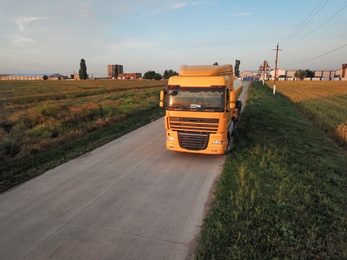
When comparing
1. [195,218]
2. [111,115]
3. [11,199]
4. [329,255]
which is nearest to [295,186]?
[329,255]

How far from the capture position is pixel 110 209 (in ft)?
17.6

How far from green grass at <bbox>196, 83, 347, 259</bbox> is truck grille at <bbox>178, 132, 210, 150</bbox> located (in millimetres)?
1110

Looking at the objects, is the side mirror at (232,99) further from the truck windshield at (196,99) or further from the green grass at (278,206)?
the green grass at (278,206)

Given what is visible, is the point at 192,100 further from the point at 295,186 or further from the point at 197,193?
the point at 295,186

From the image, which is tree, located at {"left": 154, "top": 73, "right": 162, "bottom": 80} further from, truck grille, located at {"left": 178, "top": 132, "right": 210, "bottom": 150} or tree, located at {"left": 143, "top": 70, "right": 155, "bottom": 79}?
truck grille, located at {"left": 178, "top": 132, "right": 210, "bottom": 150}

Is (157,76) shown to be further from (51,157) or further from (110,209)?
(110,209)

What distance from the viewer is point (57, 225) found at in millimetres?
4762

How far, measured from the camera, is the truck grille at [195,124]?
777 centimetres

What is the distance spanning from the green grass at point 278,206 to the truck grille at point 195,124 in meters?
1.39

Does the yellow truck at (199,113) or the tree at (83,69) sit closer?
the yellow truck at (199,113)

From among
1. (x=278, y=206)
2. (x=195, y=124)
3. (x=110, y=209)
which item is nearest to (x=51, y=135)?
(x=195, y=124)

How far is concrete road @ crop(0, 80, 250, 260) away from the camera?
13.6 ft

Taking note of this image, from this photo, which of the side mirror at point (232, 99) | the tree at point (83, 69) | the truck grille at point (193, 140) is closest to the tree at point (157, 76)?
the tree at point (83, 69)

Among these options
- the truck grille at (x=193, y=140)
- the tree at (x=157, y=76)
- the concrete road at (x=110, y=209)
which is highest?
the tree at (x=157, y=76)
